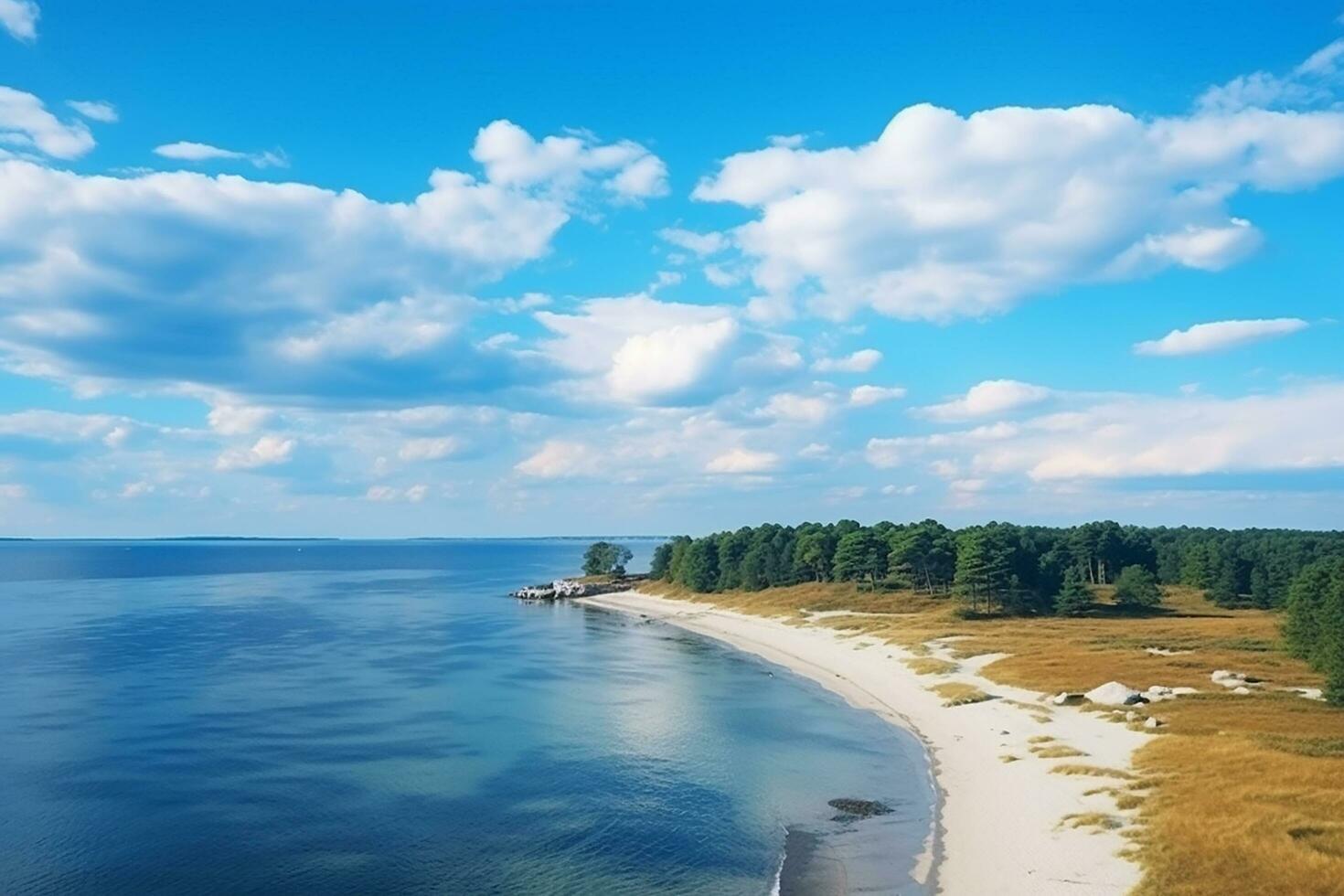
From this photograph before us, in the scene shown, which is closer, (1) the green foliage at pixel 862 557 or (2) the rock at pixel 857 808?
(2) the rock at pixel 857 808

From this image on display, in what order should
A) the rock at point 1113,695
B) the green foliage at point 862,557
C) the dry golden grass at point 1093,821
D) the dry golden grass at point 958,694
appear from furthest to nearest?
1. the green foliage at point 862,557
2. the dry golden grass at point 958,694
3. the rock at point 1113,695
4. the dry golden grass at point 1093,821

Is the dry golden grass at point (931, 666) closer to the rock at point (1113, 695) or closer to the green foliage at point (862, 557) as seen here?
the rock at point (1113, 695)

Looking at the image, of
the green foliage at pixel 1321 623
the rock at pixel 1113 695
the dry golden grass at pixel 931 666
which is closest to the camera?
the green foliage at pixel 1321 623

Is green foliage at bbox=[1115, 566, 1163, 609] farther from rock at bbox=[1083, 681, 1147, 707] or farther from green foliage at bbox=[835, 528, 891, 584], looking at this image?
rock at bbox=[1083, 681, 1147, 707]

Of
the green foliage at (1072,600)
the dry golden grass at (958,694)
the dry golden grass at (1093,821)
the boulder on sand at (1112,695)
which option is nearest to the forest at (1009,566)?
the green foliage at (1072,600)

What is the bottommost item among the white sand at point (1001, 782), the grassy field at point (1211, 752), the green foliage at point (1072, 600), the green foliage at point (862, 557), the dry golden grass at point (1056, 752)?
the white sand at point (1001, 782)

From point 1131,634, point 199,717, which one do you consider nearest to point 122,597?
point 199,717

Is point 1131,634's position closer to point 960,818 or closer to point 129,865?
point 960,818

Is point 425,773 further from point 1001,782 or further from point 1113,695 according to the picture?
point 1113,695
